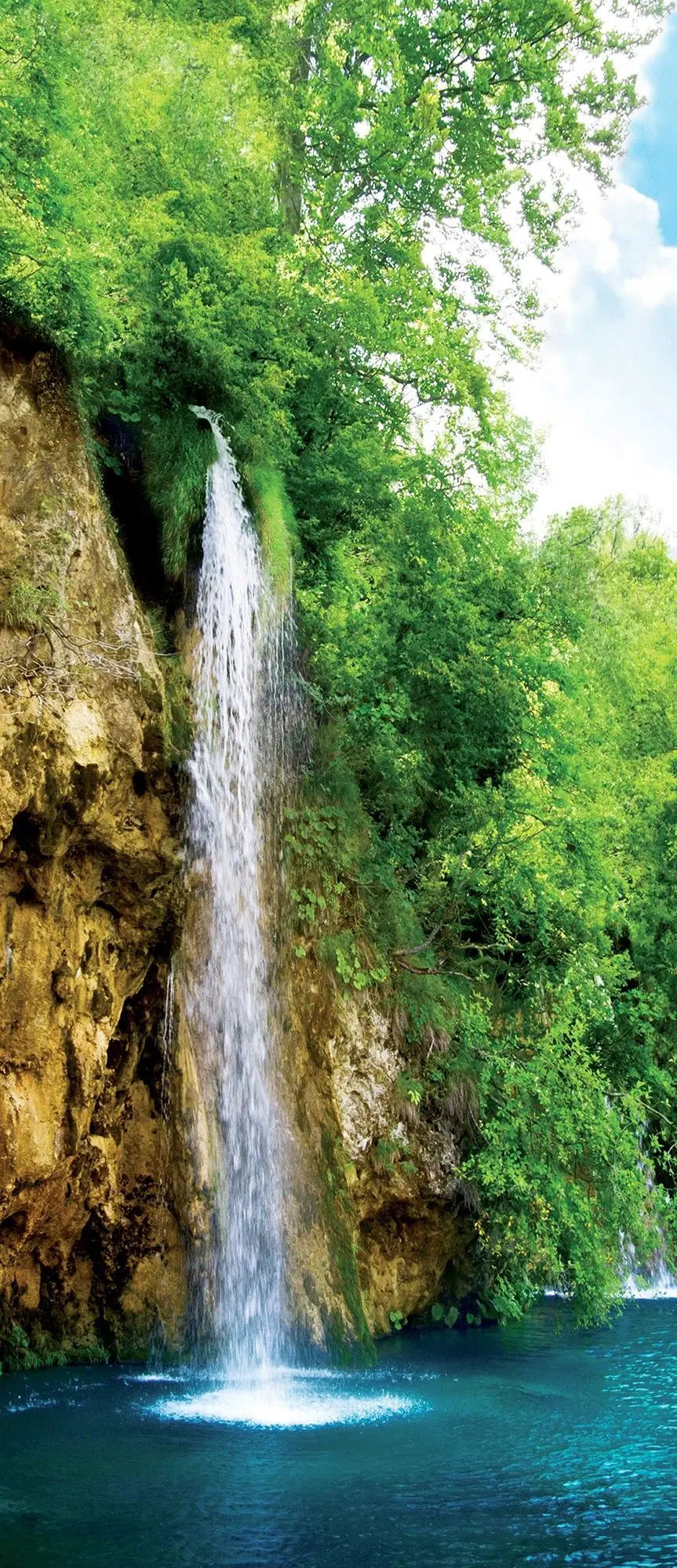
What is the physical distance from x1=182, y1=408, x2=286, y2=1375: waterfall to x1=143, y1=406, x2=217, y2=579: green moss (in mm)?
168

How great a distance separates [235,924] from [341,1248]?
289cm

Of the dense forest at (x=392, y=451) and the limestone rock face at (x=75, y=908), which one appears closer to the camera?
the limestone rock face at (x=75, y=908)

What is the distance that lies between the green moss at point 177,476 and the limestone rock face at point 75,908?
96 centimetres

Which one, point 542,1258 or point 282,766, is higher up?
point 282,766

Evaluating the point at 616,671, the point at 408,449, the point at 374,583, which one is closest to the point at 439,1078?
the point at 374,583

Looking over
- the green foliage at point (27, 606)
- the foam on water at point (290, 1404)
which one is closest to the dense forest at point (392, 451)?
the green foliage at point (27, 606)

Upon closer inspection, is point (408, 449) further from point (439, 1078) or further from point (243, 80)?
point (439, 1078)

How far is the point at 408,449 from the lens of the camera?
1628 centimetres

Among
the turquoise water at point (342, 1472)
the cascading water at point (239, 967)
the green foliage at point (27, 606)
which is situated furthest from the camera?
the cascading water at point (239, 967)

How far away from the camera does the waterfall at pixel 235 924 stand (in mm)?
9844

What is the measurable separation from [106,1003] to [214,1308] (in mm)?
2532

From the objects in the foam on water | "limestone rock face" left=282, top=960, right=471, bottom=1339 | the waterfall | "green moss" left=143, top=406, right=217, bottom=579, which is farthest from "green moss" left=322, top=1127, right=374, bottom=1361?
"green moss" left=143, top=406, right=217, bottom=579

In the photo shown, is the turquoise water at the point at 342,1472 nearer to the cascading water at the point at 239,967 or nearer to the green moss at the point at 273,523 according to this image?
the cascading water at the point at 239,967

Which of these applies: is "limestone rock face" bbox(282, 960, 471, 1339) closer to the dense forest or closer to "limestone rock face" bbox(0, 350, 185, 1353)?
the dense forest
